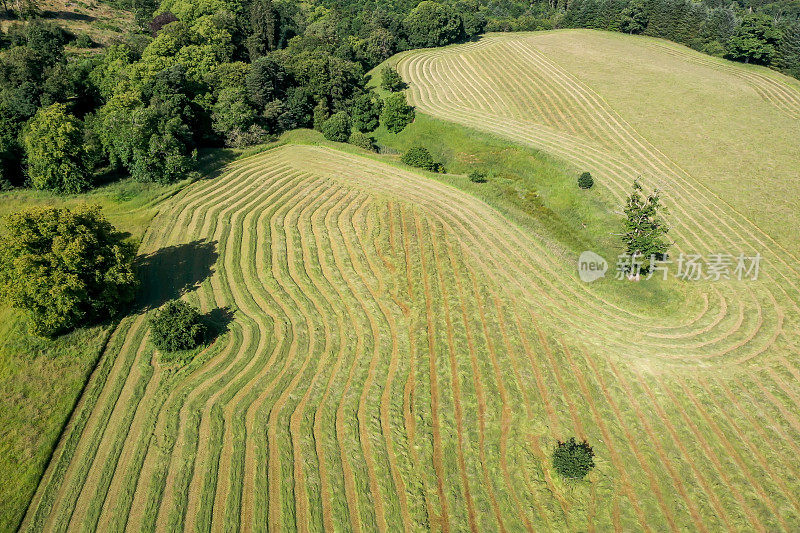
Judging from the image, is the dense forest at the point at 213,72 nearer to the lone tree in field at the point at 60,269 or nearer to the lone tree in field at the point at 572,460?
the lone tree in field at the point at 60,269

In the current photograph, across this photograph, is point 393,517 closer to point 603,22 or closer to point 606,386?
point 606,386

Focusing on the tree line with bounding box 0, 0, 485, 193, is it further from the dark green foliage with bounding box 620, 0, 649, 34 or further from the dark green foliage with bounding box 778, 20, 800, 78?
the dark green foliage with bounding box 778, 20, 800, 78

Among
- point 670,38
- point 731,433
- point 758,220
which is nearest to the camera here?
point 731,433

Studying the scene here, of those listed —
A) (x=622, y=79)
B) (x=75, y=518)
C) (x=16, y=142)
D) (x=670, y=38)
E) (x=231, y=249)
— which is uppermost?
(x=670, y=38)

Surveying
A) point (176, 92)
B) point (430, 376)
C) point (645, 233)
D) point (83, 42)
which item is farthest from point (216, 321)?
point (83, 42)

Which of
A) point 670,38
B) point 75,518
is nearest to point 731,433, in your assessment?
point 75,518

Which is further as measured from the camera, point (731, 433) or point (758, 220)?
point (758, 220)

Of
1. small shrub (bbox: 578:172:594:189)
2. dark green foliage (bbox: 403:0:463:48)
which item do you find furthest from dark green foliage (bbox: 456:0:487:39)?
small shrub (bbox: 578:172:594:189)
